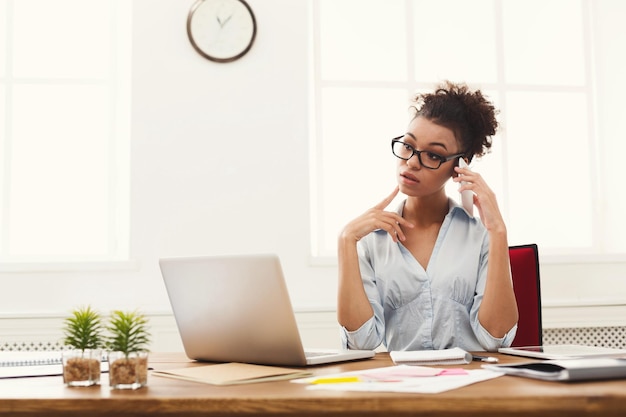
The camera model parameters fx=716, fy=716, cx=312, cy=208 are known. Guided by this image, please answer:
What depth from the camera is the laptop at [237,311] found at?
1268 millimetres

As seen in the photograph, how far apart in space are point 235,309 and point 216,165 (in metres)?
1.82

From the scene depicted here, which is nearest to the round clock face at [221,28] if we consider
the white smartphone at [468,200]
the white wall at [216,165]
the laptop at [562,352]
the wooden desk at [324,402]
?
the white wall at [216,165]

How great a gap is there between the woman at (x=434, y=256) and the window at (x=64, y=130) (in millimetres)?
1551

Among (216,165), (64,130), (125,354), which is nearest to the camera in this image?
(125,354)

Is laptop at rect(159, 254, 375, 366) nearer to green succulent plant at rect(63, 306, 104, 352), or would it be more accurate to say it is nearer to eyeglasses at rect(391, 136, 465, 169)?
green succulent plant at rect(63, 306, 104, 352)

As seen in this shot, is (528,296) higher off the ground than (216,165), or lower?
lower

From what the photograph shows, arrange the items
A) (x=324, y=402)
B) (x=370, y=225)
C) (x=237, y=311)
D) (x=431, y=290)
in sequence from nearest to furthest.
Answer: (x=324, y=402)
(x=237, y=311)
(x=370, y=225)
(x=431, y=290)

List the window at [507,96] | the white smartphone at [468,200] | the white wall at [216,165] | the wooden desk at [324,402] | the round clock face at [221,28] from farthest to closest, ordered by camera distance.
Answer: the window at [507,96] → the round clock face at [221,28] → the white wall at [216,165] → the white smartphone at [468,200] → the wooden desk at [324,402]

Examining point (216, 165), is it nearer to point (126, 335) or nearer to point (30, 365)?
point (30, 365)

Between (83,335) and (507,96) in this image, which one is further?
(507,96)

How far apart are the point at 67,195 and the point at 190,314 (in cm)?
201

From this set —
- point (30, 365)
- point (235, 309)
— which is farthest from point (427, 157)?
point (30, 365)

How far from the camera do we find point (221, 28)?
10.3 ft

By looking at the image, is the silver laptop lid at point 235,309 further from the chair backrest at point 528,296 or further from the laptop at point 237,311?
the chair backrest at point 528,296
